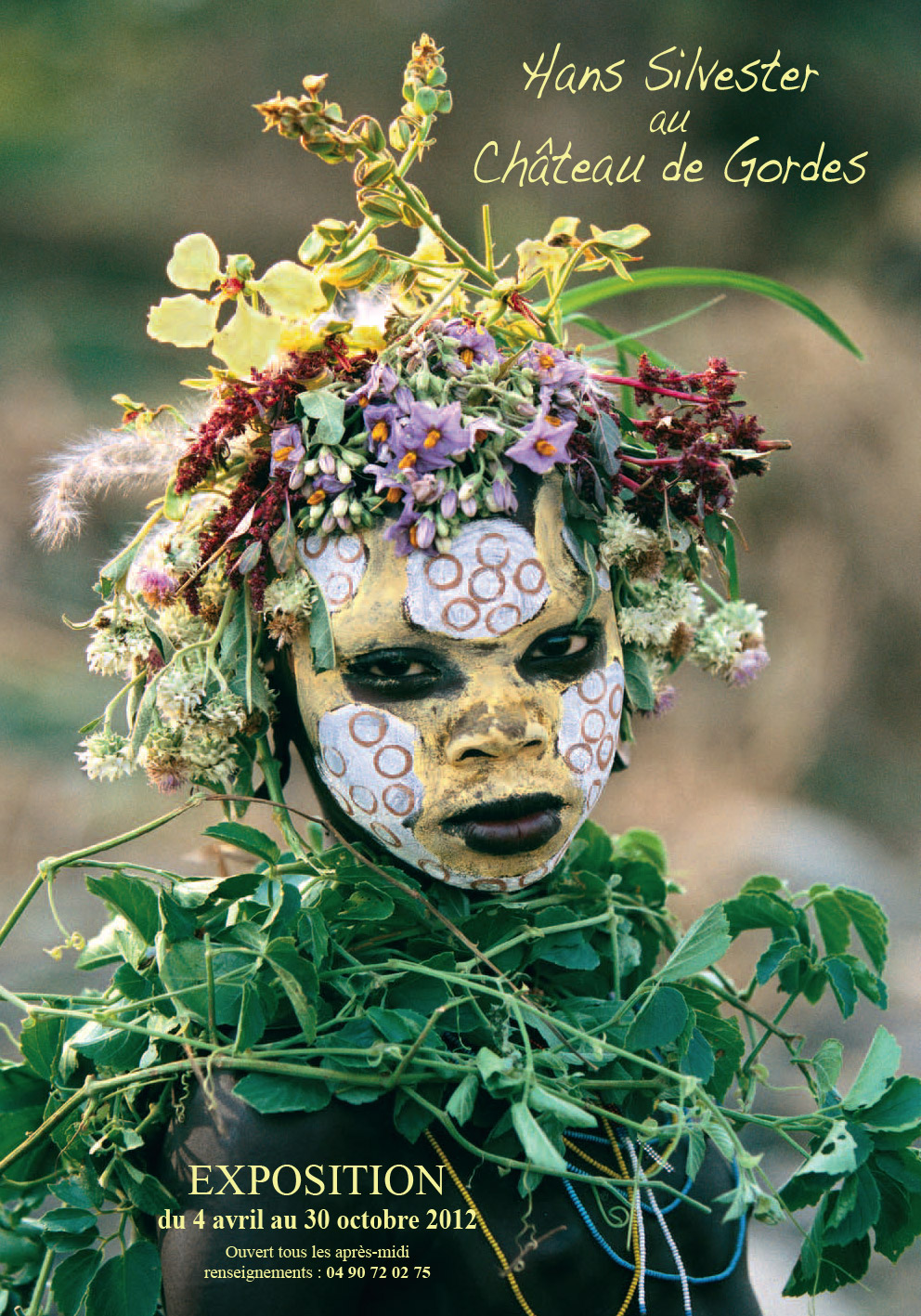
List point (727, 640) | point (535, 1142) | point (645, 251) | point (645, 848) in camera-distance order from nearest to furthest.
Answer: point (535, 1142) → point (727, 640) → point (645, 848) → point (645, 251)

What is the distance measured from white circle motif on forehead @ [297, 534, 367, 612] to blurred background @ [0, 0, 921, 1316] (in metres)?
2.90

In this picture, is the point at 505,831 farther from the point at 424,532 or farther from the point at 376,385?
the point at 376,385

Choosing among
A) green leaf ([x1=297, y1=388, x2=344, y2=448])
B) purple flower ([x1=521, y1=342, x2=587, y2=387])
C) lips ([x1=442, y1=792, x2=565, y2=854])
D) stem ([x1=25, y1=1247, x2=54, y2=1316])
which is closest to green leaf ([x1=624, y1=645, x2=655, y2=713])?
lips ([x1=442, y1=792, x2=565, y2=854])

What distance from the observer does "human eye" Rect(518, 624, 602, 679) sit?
1303 mm

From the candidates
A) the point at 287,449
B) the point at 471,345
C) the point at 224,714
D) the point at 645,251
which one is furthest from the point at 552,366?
the point at 645,251

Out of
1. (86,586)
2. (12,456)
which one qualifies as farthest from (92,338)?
(86,586)

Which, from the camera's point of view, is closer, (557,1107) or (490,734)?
(557,1107)

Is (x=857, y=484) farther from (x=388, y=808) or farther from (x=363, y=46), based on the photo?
(x=388, y=808)

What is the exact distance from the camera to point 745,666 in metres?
1.55

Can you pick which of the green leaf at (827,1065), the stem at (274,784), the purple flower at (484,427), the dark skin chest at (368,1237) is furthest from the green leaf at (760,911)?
the purple flower at (484,427)

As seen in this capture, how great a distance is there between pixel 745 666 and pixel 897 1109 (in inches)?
21.7

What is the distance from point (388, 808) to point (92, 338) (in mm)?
3531

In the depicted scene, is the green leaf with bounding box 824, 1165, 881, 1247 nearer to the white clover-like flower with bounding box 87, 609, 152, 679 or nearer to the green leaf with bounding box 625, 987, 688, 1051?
the green leaf with bounding box 625, 987, 688, 1051

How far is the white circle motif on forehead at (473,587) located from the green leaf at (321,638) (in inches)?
3.6
